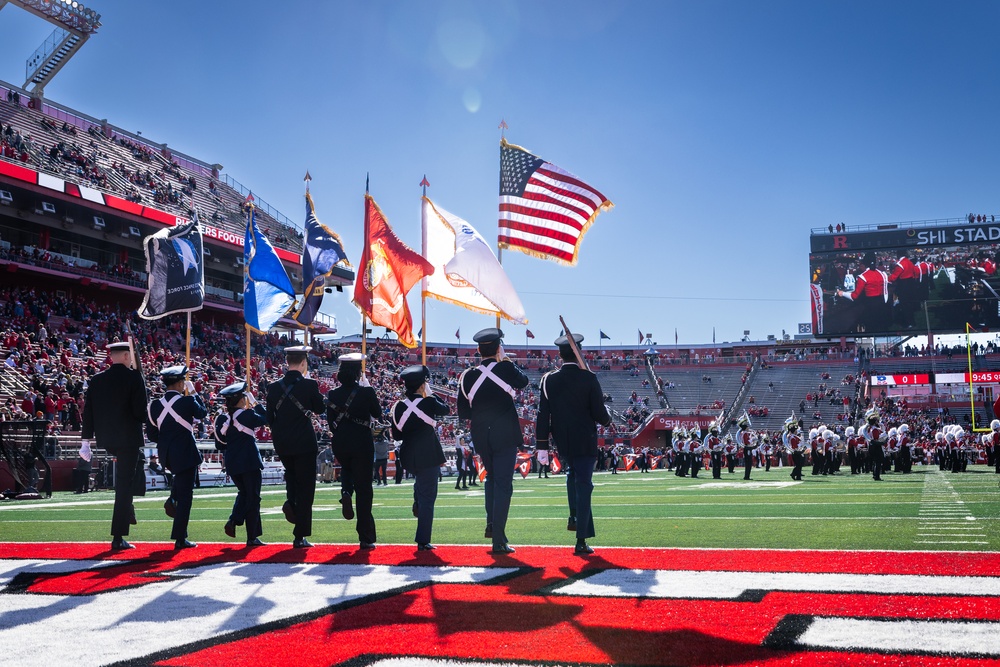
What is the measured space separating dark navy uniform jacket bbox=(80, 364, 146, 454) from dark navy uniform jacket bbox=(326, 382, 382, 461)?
206 cm

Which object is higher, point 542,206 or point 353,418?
point 542,206

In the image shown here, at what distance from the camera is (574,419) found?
359 inches

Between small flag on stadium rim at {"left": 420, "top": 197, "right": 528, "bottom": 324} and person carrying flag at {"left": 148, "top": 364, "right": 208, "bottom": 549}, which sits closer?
person carrying flag at {"left": 148, "top": 364, "right": 208, "bottom": 549}

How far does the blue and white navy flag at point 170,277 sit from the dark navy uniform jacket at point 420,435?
10481mm

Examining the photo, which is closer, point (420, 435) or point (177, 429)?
point (420, 435)

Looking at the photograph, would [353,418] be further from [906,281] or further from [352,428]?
[906,281]

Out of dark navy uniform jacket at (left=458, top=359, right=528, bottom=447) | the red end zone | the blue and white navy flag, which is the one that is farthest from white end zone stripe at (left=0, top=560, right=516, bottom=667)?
the blue and white navy flag

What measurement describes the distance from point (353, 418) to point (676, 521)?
183 inches

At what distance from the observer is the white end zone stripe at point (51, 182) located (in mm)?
41531

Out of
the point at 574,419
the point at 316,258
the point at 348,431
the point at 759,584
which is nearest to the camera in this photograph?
the point at 759,584

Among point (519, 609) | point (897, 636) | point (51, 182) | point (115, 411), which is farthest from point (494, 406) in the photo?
point (51, 182)

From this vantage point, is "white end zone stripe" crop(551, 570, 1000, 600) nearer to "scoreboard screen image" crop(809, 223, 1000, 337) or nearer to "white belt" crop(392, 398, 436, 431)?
"white belt" crop(392, 398, 436, 431)

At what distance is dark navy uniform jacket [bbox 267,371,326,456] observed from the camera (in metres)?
10.1

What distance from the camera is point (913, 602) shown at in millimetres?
5348
